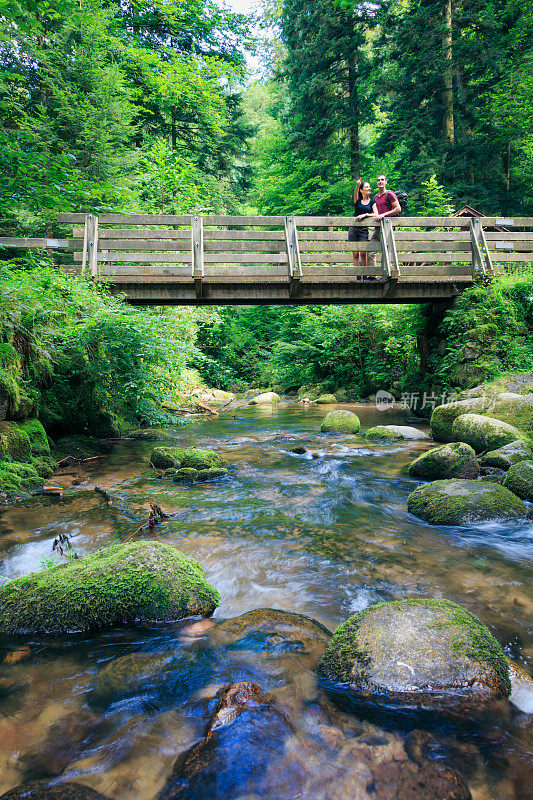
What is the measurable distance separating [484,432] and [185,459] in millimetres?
4683

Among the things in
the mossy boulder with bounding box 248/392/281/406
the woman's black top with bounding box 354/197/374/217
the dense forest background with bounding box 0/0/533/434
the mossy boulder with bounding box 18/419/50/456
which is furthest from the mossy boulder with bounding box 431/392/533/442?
the mossy boulder with bounding box 248/392/281/406

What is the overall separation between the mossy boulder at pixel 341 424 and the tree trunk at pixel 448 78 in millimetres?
14543

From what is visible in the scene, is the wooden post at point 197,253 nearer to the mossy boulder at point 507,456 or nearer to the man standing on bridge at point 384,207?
the man standing on bridge at point 384,207

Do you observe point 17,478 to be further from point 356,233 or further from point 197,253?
point 356,233

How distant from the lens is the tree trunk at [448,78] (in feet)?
58.1

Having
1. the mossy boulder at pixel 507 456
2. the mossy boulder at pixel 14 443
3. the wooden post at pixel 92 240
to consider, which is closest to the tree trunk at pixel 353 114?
the wooden post at pixel 92 240

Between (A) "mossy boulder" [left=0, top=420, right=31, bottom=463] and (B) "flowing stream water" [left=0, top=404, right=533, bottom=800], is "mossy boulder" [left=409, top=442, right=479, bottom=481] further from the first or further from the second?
(A) "mossy boulder" [left=0, top=420, right=31, bottom=463]

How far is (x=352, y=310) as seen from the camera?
1756 cm

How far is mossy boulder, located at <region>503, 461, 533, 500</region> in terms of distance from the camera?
5.26 meters

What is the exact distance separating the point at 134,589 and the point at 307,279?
763 cm

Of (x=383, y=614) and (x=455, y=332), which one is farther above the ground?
(x=455, y=332)

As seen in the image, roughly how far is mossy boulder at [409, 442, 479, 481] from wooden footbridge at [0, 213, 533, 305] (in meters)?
4.61

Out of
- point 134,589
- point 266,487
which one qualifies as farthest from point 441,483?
point 134,589

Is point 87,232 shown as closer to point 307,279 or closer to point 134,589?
point 307,279
